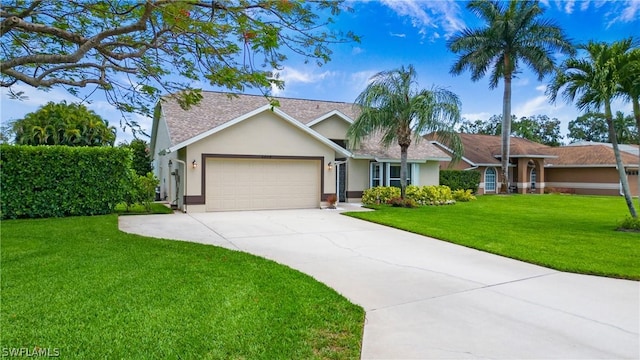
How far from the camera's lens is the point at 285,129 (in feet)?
53.6

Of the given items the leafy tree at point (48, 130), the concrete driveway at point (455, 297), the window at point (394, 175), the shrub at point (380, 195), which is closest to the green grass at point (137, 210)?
the concrete driveway at point (455, 297)

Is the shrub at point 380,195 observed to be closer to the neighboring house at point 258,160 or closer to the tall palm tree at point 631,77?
the neighboring house at point 258,160

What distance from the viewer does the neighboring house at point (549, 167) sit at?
28219mm

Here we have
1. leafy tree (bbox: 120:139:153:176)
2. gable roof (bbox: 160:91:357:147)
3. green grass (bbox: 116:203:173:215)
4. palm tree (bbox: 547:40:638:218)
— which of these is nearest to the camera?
palm tree (bbox: 547:40:638:218)

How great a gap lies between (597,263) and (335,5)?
6754 millimetres

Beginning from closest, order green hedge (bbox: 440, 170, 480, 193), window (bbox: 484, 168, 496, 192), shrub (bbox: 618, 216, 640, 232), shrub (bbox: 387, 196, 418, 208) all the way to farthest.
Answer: shrub (bbox: 618, 216, 640, 232), shrub (bbox: 387, 196, 418, 208), green hedge (bbox: 440, 170, 480, 193), window (bbox: 484, 168, 496, 192)

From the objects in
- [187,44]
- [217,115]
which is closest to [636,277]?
[187,44]

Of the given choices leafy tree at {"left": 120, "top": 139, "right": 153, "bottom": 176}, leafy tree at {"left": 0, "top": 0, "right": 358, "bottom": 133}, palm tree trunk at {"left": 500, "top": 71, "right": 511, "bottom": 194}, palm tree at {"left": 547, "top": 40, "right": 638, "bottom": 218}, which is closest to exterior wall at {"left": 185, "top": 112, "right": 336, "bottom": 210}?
leafy tree at {"left": 0, "top": 0, "right": 358, "bottom": 133}

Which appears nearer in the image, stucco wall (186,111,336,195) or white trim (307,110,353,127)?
stucco wall (186,111,336,195)

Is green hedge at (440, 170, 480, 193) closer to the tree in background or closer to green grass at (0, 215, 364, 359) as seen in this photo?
green grass at (0, 215, 364, 359)

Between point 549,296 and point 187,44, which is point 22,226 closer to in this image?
point 187,44

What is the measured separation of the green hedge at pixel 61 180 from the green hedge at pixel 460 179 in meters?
18.2

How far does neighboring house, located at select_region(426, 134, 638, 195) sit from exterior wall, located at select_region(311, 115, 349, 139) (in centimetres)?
999

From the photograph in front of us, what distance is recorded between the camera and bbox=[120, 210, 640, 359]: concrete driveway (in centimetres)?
372
